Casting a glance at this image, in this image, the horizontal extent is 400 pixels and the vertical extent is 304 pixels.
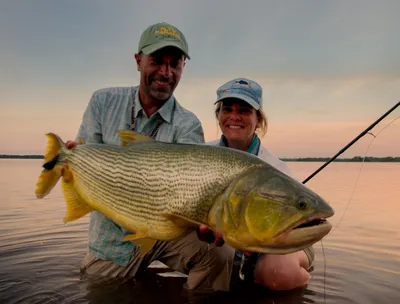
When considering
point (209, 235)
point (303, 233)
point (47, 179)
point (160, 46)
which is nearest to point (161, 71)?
point (160, 46)

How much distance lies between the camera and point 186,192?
2934 millimetres

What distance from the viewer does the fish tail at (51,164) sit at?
364cm

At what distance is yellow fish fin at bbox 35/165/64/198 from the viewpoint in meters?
3.63

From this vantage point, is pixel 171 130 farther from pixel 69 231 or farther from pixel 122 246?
pixel 69 231

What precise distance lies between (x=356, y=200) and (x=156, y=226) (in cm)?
1135

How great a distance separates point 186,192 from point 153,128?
5.42ft

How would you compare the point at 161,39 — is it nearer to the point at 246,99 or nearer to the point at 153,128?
the point at 153,128

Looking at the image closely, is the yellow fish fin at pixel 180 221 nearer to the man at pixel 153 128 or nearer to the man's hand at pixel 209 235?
the man's hand at pixel 209 235

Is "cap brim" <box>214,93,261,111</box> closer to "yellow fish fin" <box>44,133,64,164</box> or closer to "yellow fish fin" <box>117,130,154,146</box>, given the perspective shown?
"yellow fish fin" <box>117,130,154,146</box>

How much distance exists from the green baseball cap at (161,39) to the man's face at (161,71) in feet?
0.24

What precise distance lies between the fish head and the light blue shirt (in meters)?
1.64

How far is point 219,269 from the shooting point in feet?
13.6

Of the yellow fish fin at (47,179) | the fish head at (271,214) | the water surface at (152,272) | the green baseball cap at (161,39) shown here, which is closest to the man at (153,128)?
the green baseball cap at (161,39)

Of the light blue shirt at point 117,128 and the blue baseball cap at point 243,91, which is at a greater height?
the blue baseball cap at point 243,91
